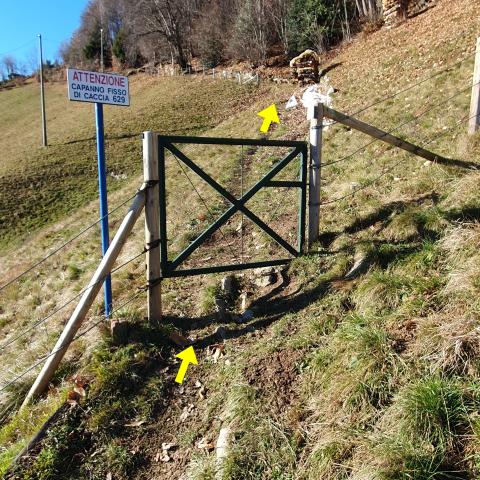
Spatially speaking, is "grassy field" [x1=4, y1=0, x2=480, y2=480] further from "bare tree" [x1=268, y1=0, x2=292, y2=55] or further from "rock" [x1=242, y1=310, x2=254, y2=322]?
"bare tree" [x1=268, y1=0, x2=292, y2=55]

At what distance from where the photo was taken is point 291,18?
102 feet

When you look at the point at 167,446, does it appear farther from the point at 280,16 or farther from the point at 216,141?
the point at 280,16

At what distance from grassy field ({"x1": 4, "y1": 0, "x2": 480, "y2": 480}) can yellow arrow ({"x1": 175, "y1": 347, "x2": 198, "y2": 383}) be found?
2.7 inches

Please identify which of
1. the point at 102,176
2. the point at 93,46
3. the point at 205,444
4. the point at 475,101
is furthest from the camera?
the point at 93,46

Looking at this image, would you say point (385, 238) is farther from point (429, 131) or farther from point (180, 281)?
point (429, 131)

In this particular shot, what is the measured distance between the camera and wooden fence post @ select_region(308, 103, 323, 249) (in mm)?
5062

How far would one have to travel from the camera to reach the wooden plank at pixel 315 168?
5070 millimetres

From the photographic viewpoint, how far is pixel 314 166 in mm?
5223

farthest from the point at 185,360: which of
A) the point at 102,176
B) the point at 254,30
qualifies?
the point at 254,30

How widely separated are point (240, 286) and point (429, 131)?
5.01m

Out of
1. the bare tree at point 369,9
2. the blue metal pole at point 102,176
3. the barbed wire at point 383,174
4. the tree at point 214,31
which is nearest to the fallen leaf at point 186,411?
the blue metal pole at point 102,176

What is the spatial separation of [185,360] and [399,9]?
71.5 ft

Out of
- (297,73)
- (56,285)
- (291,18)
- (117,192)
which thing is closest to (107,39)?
(291,18)

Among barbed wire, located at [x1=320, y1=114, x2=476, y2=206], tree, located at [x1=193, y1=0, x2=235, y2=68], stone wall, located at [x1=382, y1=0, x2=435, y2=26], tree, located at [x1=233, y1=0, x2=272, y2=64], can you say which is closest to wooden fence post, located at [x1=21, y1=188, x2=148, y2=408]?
barbed wire, located at [x1=320, y1=114, x2=476, y2=206]
